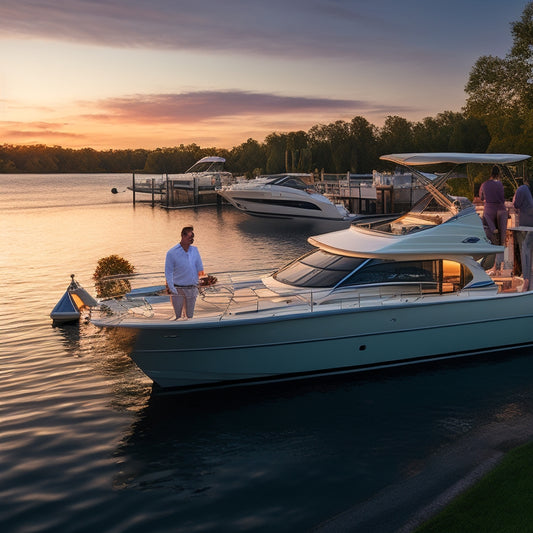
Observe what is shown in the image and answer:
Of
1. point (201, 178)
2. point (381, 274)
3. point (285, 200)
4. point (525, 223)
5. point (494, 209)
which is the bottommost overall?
point (381, 274)

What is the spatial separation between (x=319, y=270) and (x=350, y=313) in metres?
1.62

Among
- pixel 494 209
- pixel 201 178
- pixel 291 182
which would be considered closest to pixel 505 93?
pixel 291 182

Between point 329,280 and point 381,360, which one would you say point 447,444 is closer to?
point 381,360

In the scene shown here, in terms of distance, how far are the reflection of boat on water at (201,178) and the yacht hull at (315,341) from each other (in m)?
54.9

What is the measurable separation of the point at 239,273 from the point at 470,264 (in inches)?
199

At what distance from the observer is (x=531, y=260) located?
13227mm

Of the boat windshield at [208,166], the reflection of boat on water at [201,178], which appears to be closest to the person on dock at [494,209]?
the reflection of boat on water at [201,178]

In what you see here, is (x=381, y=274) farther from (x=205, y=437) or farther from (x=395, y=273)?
(x=205, y=437)

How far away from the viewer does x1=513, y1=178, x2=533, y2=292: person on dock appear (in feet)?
43.2

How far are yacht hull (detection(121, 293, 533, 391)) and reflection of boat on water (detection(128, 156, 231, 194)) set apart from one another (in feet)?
180

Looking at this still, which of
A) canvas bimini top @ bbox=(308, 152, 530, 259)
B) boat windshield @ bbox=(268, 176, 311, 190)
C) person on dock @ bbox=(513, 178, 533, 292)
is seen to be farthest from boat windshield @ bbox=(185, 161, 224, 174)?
person on dock @ bbox=(513, 178, 533, 292)

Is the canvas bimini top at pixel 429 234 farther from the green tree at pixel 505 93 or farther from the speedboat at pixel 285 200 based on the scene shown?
the green tree at pixel 505 93

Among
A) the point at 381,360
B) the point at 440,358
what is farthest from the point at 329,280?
the point at 440,358

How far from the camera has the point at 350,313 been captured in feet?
36.1
